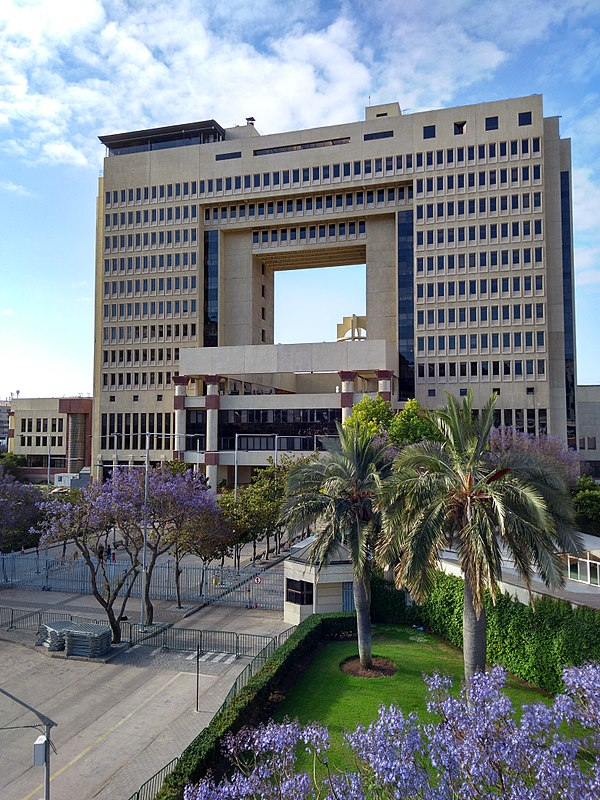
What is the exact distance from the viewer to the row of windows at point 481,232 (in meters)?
69.8

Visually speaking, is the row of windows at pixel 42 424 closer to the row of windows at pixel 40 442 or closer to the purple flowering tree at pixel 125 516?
the row of windows at pixel 40 442

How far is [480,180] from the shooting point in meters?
71.8

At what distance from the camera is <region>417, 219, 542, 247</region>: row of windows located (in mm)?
69812

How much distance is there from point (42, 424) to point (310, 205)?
52714 millimetres

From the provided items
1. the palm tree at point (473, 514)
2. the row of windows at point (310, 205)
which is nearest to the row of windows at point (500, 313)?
the row of windows at point (310, 205)

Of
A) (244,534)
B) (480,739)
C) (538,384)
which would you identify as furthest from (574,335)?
(480,739)

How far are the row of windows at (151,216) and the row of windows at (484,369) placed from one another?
37.3 metres

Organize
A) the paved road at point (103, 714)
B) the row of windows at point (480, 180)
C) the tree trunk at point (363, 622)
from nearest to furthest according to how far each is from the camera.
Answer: the paved road at point (103, 714)
the tree trunk at point (363, 622)
the row of windows at point (480, 180)

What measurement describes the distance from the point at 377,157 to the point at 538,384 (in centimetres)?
3363

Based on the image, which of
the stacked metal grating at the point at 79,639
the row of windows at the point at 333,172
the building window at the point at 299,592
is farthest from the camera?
the row of windows at the point at 333,172

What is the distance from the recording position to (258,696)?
1862cm

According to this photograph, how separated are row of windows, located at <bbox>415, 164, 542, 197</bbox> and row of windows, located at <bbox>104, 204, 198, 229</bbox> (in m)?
30.5

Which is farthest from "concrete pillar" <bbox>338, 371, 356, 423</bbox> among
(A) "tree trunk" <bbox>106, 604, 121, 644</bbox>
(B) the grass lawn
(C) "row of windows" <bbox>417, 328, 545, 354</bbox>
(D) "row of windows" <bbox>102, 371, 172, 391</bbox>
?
(A) "tree trunk" <bbox>106, 604, 121, 644</bbox>

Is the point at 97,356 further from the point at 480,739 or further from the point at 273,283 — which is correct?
the point at 480,739
